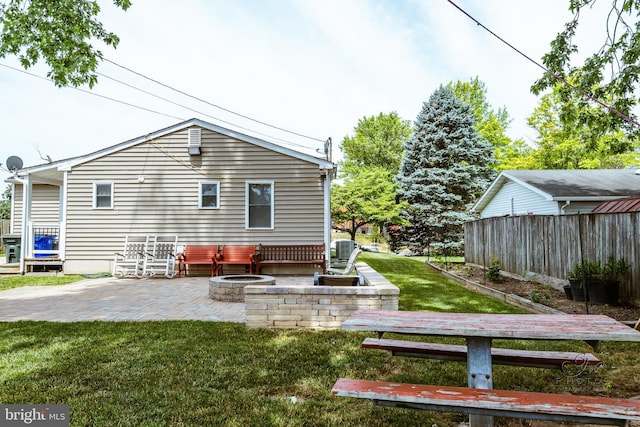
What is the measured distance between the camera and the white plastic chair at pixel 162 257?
10.8 metres

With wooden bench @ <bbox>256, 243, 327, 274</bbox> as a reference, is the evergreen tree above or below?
above

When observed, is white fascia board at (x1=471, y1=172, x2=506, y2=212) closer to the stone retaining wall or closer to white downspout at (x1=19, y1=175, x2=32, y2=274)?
the stone retaining wall

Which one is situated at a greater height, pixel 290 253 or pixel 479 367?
pixel 290 253

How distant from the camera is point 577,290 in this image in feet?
22.7

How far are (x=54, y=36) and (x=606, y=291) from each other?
12.8 m

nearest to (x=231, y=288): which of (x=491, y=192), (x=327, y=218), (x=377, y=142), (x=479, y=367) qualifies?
(x=327, y=218)

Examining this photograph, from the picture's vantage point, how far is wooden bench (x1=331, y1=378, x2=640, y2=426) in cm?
190

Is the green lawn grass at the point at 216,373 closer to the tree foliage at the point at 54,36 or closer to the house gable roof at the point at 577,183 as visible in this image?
the tree foliage at the point at 54,36

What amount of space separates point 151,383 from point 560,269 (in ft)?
26.8

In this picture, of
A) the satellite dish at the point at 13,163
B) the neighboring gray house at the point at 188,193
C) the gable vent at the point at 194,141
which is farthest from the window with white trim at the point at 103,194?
the satellite dish at the point at 13,163

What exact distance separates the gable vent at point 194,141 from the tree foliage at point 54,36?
9.33ft

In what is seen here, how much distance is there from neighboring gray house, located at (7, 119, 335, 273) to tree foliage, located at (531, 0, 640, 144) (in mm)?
6021

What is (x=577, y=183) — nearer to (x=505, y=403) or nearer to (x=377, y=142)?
(x=505, y=403)

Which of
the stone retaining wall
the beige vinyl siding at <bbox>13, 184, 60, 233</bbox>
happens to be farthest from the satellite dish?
the stone retaining wall
